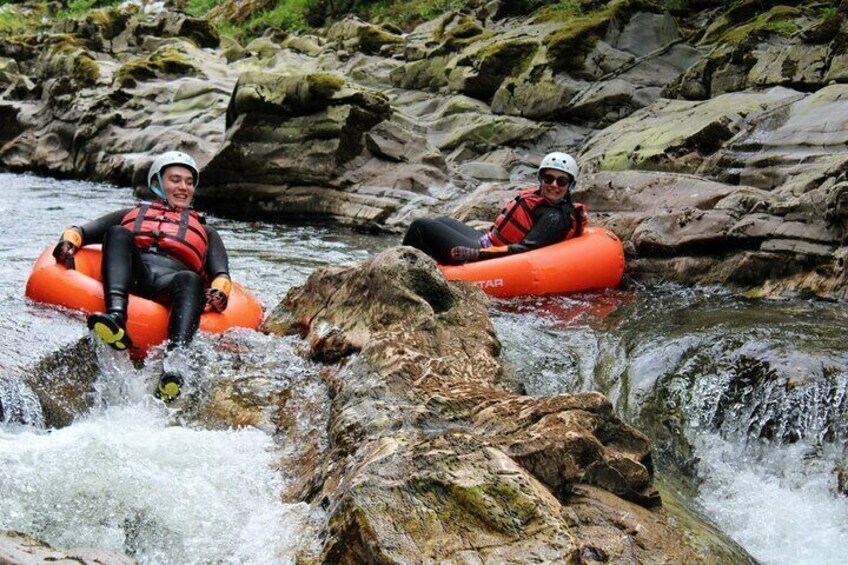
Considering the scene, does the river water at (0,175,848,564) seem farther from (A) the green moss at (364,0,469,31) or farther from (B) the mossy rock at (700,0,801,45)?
(A) the green moss at (364,0,469,31)

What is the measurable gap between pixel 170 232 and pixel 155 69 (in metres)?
17.5

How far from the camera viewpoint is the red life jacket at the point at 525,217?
812 centimetres

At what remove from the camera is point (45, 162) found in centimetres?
1984

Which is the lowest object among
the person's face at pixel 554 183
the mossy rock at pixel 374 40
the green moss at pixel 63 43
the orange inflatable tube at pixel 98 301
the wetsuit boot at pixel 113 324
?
the green moss at pixel 63 43

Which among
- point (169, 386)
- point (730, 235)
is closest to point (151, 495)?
point (169, 386)

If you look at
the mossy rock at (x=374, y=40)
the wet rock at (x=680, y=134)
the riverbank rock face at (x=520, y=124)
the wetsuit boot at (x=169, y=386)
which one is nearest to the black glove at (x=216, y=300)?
the wetsuit boot at (x=169, y=386)

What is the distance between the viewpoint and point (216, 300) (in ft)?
19.2

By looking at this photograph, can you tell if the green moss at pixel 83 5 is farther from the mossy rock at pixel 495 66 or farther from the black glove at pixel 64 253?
the black glove at pixel 64 253

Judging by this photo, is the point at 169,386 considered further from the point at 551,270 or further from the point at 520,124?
the point at 520,124

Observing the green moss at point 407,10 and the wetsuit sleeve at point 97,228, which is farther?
the green moss at point 407,10

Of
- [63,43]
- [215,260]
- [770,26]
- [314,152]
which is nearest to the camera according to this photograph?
[215,260]

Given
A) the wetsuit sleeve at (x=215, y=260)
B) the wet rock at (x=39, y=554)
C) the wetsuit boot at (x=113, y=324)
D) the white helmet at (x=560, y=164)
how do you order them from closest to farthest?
the wet rock at (x=39, y=554) → the wetsuit boot at (x=113, y=324) → the wetsuit sleeve at (x=215, y=260) → the white helmet at (x=560, y=164)

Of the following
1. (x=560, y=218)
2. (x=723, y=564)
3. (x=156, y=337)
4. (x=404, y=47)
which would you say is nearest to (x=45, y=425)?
(x=156, y=337)

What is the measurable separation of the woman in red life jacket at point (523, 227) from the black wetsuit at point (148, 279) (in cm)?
268
